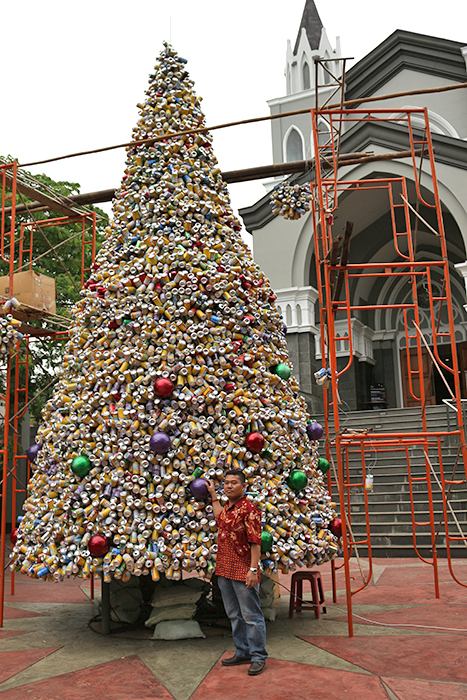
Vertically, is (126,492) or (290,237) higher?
(290,237)

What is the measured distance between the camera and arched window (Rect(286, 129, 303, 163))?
2422cm

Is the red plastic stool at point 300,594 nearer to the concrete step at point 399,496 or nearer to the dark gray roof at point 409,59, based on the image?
the concrete step at point 399,496

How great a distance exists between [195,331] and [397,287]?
55.2 feet

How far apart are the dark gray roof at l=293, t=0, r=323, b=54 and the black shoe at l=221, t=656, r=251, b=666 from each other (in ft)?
86.9

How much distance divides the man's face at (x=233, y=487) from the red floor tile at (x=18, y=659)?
1.95 m

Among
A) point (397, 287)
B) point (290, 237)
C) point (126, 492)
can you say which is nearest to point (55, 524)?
point (126, 492)

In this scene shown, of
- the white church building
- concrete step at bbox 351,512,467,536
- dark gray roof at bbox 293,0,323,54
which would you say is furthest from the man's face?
dark gray roof at bbox 293,0,323,54

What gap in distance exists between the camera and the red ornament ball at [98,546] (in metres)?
4.66

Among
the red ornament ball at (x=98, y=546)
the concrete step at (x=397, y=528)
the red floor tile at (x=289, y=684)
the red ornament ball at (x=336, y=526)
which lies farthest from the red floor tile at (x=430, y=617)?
the concrete step at (x=397, y=528)

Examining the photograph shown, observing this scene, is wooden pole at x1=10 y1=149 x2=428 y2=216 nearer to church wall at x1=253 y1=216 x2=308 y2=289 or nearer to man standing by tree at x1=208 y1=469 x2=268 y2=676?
man standing by tree at x1=208 y1=469 x2=268 y2=676

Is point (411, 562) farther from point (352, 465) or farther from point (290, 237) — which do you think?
point (290, 237)

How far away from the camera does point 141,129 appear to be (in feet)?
20.0

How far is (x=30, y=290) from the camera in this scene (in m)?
7.46

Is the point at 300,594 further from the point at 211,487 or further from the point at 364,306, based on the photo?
the point at 364,306
